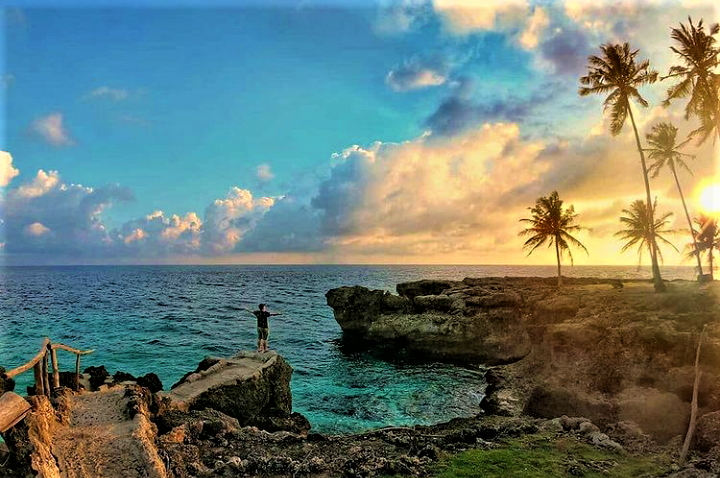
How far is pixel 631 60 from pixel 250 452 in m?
41.7

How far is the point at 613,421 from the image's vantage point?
1614 centimetres

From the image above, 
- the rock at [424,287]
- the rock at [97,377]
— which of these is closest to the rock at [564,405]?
the rock at [97,377]

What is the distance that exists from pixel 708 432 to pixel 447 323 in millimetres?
27543

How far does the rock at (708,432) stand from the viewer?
12.0 m

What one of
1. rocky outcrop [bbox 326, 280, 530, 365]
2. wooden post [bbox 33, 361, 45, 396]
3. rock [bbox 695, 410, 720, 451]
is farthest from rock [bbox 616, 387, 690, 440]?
wooden post [bbox 33, 361, 45, 396]

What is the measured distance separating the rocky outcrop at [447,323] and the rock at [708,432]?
76.2ft

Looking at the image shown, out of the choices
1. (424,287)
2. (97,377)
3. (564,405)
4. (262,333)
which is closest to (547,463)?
(564,405)

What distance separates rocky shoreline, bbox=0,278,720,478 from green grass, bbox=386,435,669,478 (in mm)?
100

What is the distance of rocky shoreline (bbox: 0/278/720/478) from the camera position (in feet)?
34.1

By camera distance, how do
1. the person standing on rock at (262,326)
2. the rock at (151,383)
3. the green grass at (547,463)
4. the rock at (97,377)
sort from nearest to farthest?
the green grass at (547,463), the rock at (97,377), the rock at (151,383), the person standing on rock at (262,326)

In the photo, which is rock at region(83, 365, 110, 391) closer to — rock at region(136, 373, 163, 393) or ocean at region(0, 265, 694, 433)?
rock at region(136, 373, 163, 393)

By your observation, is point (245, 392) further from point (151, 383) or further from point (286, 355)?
→ point (286, 355)

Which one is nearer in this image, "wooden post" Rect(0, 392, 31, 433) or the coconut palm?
"wooden post" Rect(0, 392, 31, 433)

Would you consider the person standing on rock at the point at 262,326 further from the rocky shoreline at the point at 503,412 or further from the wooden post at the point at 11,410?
the wooden post at the point at 11,410
